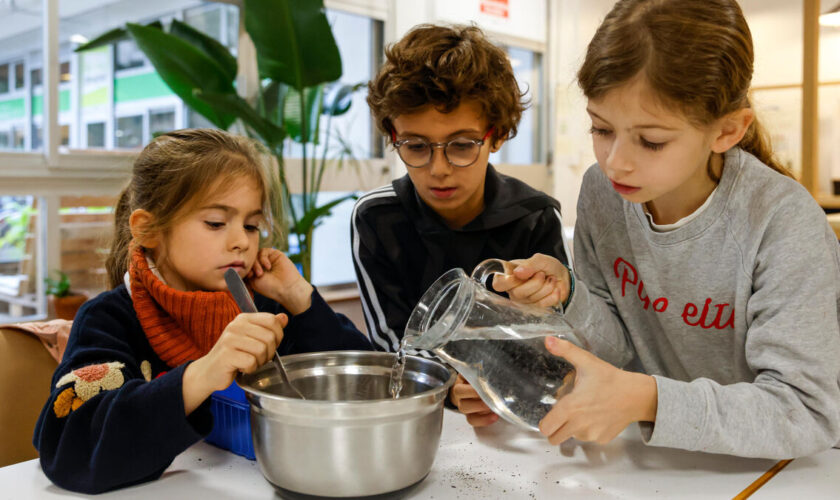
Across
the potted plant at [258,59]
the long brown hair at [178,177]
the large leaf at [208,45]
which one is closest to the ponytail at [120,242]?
the long brown hair at [178,177]

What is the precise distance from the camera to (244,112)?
99.2 inches

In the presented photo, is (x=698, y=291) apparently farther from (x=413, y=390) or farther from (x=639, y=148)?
(x=413, y=390)

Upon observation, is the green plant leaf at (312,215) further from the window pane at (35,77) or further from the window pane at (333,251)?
the window pane at (35,77)

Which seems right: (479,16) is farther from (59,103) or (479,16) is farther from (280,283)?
(280,283)

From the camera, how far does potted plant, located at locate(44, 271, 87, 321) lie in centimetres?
267

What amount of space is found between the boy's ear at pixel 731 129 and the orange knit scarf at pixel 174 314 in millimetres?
733

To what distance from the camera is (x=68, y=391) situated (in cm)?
79

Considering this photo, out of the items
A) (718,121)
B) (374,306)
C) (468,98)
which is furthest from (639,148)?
(374,306)

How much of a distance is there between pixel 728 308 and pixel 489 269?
376 millimetres

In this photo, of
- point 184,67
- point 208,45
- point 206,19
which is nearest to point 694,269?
point 184,67

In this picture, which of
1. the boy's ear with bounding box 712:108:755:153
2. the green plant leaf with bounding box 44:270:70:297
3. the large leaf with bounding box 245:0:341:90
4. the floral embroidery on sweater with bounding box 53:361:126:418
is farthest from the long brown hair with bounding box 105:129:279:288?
the green plant leaf with bounding box 44:270:70:297

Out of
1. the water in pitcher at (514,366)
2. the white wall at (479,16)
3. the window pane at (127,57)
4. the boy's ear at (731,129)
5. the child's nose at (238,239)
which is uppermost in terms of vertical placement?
the white wall at (479,16)

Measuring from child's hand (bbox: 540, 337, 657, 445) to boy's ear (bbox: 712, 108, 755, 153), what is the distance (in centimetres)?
37

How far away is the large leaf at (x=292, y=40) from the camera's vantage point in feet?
8.16
